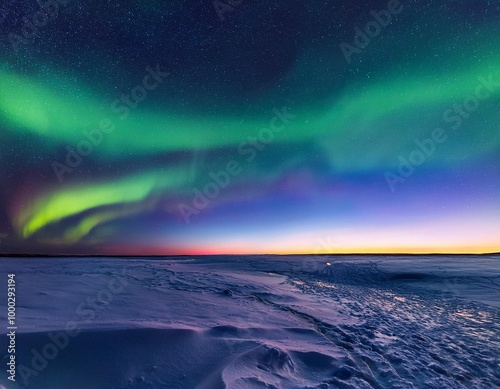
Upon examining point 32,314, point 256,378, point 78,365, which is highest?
point 32,314

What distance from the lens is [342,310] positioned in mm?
6734

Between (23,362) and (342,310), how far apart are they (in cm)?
627

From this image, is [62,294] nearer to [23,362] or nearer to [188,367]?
[23,362]

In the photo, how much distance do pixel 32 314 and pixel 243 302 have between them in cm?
421

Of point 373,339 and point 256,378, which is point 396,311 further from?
point 256,378

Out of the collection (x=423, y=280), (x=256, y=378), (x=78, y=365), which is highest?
(x=78, y=365)

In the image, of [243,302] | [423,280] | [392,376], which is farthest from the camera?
[423,280]

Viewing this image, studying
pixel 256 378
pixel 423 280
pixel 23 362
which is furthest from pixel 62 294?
pixel 423 280

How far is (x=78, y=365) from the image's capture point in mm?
2822

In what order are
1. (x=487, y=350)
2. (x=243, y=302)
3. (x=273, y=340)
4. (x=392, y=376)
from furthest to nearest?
1. (x=243, y=302)
2. (x=487, y=350)
3. (x=273, y=340)
4. (x=392, y=376)

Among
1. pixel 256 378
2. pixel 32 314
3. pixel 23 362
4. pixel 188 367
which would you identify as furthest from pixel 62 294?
pixel 256 378

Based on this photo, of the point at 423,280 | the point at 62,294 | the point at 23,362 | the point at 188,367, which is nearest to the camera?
the point at 23,362

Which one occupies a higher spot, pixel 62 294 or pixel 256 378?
pixel 62 294

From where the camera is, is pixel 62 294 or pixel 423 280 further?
pixel 423 280
